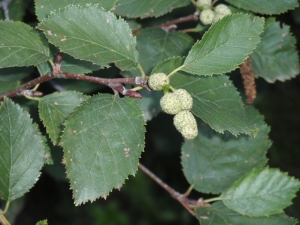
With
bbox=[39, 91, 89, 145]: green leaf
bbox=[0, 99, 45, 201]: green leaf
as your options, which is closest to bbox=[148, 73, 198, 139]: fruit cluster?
bbox=[39, 91, 89, 145]: green leaf

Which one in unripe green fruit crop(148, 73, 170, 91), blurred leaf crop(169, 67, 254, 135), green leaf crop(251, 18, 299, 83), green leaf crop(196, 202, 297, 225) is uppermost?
unripe green fruit crop(148, 73, 170, 91)

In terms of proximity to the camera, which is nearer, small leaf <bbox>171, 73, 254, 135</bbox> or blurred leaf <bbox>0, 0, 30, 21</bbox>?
small leaf <bbox>171, 73, 254, 135</bbox>

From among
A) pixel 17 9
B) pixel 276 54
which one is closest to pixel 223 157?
pixel 276 54

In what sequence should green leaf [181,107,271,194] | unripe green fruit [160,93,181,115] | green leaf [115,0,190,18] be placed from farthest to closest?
1. green leaf [181,107,271,194]
2. green leaf [115,0,190,18]
3. unripe green fruit [160,93,181,115]

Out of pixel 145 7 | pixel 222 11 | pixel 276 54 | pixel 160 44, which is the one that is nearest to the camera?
pixel 222 11

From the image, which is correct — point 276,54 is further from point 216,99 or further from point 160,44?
point 216,99

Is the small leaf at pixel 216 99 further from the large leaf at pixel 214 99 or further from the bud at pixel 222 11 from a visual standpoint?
the bud at pixel 222 11

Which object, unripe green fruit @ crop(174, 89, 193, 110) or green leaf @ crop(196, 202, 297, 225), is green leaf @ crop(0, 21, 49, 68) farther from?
green leaf @ crop(196, 202, 297, 225)
